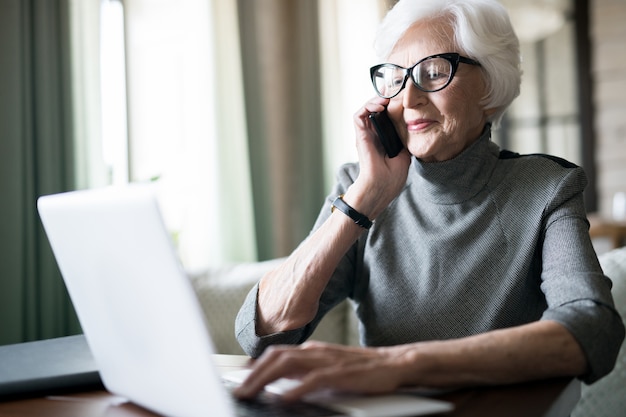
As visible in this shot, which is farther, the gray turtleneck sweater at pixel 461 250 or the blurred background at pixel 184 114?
the blurred background at pixel 184 114

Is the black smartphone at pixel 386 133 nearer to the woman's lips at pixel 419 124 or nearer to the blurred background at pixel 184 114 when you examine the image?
the woman's lips at pixel 419 124

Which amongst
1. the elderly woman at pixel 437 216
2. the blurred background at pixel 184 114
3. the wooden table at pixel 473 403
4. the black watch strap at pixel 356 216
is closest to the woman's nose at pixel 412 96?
the elderly woman at pixel 437 216

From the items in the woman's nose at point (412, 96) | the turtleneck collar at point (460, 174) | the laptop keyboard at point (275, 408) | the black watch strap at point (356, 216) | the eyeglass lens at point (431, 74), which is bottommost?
the laptop keyboard at point (275, 408)

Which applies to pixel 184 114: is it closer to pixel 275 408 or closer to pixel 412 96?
pixel 412 96

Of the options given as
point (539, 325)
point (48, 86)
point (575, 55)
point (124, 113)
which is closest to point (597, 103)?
point (575, 55)

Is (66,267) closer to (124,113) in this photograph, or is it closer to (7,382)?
(7,382)

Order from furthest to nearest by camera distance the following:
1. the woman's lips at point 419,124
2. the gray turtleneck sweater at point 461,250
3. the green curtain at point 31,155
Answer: the green curtain at point 31,155 < the woman's lips at point 419,124 < the gray turtleneck sweater at point 461,250

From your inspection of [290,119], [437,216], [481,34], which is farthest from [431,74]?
[290,119]

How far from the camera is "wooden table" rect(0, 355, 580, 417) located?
32.9 inches

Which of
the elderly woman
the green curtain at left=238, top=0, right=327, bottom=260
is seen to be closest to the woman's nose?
the elderly woman

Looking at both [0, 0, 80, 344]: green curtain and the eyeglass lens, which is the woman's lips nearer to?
the eyeglass lens

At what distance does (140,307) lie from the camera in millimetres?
839

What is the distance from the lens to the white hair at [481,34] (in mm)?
1388

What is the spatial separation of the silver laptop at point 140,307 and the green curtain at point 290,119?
2344 millimetres
